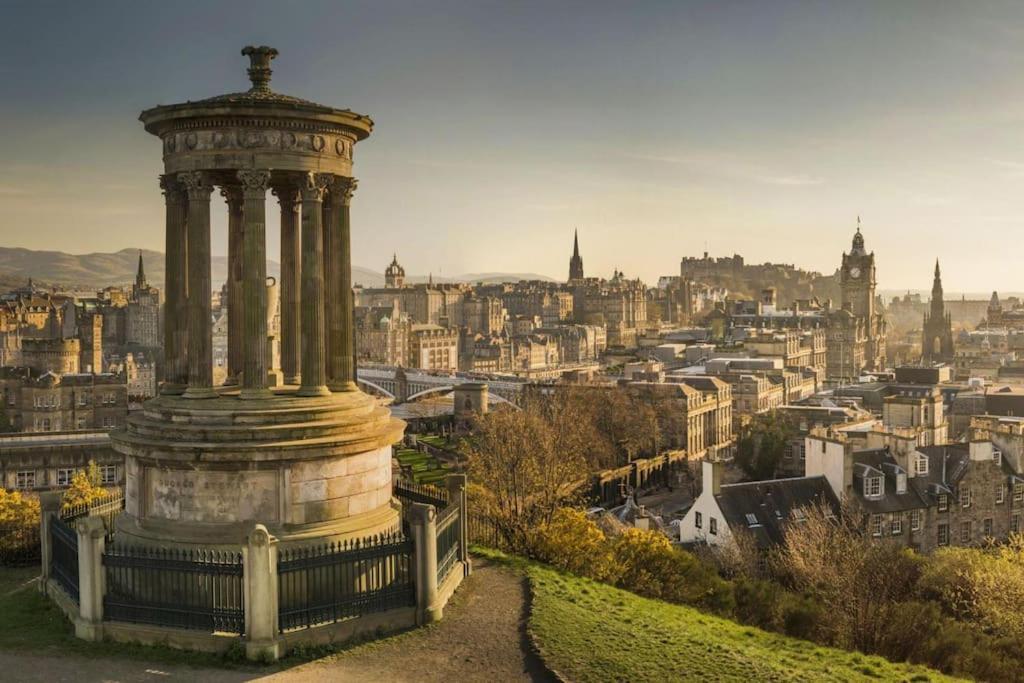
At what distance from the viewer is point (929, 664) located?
24.6 metres

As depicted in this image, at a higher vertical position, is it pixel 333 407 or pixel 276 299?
pixel 276 299

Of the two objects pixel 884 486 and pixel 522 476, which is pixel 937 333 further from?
pixel 522 476

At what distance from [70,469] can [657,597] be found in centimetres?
4507

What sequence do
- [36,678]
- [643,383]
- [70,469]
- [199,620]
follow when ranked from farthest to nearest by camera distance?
[643,383]
[70,469]
[199,620]
[36,678]

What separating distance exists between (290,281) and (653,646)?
9.87m

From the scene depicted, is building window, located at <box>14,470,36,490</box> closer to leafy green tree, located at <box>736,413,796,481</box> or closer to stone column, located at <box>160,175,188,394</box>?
stone column, located at <box>160,175,188,394</box>

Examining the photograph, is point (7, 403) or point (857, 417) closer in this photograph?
point (857, 417)

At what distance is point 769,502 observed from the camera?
44.5 m

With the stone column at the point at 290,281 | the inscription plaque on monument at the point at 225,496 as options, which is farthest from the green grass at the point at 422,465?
the inscription plaque on monument at the point at 225,496

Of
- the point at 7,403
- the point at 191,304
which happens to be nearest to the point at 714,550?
the point at 191,304

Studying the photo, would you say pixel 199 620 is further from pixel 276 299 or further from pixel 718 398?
pixel 718 398

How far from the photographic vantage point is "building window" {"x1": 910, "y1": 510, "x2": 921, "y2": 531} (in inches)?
1837

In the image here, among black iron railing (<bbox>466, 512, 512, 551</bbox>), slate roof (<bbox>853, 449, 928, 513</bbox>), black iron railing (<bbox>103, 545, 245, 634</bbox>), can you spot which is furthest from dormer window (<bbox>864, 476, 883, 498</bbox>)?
black iron railing (<bbox>103, 545, 245, 634</bbox>)

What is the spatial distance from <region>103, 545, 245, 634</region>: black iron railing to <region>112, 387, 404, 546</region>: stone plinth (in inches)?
33.6
